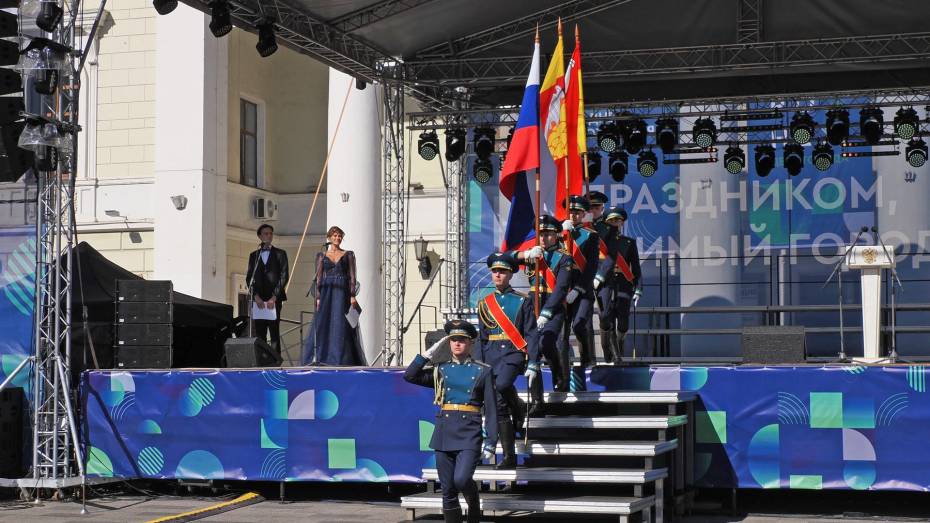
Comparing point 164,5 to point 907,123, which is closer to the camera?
point 164,5

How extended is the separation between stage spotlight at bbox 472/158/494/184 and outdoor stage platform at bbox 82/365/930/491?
8291mm

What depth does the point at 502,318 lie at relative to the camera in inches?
409

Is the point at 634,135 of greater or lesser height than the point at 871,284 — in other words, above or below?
above

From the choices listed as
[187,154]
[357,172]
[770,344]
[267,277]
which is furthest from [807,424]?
[187,154]

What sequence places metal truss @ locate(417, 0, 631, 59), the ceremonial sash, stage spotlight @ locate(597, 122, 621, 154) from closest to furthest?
1. the ceremonial sash
2. metal truss @ locate(417, 0, 631, 59)
3. stage spotlight @ locate(597, 122, 621, 154)

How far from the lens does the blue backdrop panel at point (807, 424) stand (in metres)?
11.4

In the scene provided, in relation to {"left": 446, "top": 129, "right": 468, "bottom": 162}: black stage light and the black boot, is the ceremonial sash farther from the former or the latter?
{"left": 446, "top": 129, "right": 468, "bottom": 162}: black stage light

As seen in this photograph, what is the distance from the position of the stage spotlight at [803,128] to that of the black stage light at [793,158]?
1.66 feet

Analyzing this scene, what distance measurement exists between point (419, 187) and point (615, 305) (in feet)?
36.0

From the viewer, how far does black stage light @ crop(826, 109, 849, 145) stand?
18.7 meters

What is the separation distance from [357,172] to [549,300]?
1217 cm

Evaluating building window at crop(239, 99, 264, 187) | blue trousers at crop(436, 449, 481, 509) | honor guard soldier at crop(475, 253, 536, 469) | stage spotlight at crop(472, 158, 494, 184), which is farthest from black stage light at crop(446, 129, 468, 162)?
blue trousers at crop(436, 449, 481, 509)

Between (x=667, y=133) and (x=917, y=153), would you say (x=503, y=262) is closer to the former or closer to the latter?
(x=667, y=133)

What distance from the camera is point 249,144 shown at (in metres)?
25.9
